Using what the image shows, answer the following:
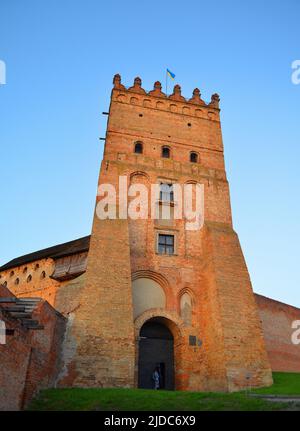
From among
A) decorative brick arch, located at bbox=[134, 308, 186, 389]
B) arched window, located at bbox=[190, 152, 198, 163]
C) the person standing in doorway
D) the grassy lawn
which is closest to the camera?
the grassy lawn

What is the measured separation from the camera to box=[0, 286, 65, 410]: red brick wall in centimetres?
1122

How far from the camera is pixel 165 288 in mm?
19312

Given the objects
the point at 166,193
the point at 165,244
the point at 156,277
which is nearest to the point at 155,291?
the point at 156,277

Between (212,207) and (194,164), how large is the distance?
3054mm

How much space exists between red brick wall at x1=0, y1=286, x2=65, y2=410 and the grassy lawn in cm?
63

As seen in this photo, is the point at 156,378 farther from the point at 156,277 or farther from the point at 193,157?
the point at 193,157

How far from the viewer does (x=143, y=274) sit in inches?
762

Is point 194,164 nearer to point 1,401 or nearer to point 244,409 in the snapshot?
point 244,409
